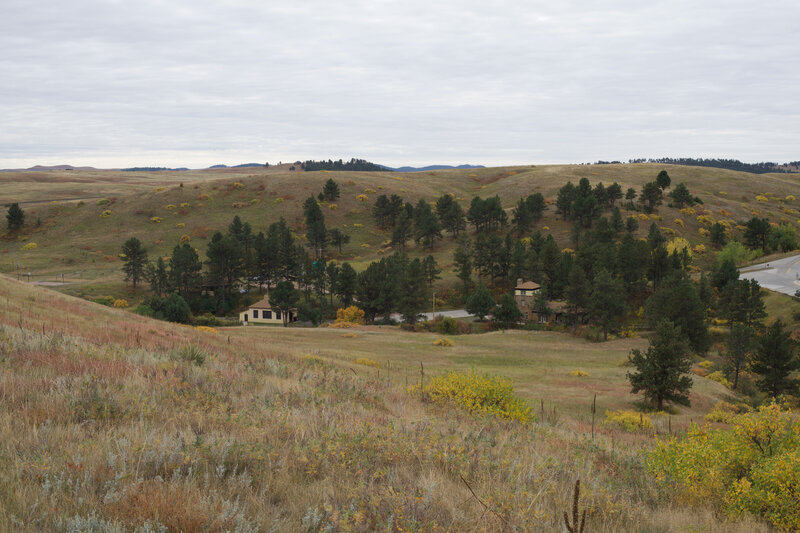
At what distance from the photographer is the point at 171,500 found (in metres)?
3.75

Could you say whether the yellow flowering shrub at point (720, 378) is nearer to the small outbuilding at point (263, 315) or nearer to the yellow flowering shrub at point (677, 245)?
the yellow flowering shrub at point (677, 245)

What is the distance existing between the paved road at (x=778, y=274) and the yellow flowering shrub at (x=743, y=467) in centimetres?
7578

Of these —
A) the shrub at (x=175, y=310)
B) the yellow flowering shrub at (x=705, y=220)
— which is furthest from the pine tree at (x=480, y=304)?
the yellow flowering shrub at (x=705, y=220)

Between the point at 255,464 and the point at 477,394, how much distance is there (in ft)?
32.3

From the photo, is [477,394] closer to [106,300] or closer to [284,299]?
[284,299]

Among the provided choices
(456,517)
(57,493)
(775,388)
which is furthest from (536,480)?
(775,388)

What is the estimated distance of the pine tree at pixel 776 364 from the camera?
123 ft

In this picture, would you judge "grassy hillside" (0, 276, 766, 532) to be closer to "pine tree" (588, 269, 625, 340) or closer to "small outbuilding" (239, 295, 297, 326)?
"pine tree" (588, 269, 625, 340)

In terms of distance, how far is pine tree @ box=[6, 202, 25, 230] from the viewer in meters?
115

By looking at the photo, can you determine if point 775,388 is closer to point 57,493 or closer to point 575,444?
point 575,444

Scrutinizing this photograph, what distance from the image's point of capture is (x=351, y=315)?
74.8 meters

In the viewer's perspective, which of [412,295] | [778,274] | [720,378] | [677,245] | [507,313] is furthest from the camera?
[677,245]

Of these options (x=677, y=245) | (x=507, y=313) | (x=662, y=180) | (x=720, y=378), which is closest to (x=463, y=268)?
(x=507, y=313)

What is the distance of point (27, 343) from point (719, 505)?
12055 mm
